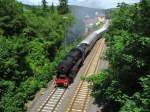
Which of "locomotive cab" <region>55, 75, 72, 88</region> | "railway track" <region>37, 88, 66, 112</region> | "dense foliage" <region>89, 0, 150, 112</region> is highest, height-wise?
"dense foliage" <region>89, 0, 150, 112</region>

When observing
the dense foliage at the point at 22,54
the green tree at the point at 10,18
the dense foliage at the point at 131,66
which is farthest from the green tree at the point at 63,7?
the dense foliage at the point at 131,66

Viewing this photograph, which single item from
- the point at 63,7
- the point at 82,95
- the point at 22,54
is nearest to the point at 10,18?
the point at 22,54

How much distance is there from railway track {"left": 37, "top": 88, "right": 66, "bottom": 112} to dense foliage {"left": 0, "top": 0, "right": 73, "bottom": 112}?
6.37 ft

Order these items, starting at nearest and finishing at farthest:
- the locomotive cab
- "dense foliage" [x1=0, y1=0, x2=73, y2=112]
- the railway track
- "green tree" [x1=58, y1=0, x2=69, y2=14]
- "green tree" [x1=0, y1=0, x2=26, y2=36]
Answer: "dense foliage" [x1=0, y1=0, x2=73, y2=112] → the railway track → the locomotive cab → "green tree" [x1=0, y1=0, x2=26, y2=36] → "green tree" [x1=58, y1=0, x2=69, y2=14]

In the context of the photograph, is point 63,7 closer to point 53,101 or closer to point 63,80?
point 63,80

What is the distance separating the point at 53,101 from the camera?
3453cm

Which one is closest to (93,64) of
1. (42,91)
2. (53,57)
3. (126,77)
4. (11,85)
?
(53,57)

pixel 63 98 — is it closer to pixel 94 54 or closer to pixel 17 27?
pixel 17 27

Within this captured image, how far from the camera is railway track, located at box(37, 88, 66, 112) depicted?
106 feet

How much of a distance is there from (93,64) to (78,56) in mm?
6366

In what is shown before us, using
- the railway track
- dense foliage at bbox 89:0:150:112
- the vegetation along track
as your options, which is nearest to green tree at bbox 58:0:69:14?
the vegetation along track

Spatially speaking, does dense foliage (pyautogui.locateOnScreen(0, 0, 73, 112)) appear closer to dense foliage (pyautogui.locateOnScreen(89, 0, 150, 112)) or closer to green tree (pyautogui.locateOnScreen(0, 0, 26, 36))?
green tree (pyautogui.locateOnScreen(0, 0, 26, 36))

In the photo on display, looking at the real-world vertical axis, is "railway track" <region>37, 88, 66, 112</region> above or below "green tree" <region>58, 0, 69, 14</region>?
below

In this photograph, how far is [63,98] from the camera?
35.7m
